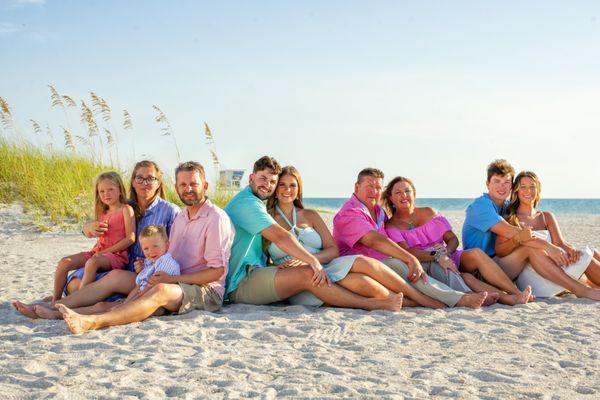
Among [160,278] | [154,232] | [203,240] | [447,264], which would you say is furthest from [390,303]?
[154,232]

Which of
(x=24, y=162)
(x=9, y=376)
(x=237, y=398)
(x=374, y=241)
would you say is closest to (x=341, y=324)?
(x=374, y=241)

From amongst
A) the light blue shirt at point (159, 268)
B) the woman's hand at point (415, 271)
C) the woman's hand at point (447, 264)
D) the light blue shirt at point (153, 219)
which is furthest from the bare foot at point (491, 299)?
the light blue shirt at point (153, 219)

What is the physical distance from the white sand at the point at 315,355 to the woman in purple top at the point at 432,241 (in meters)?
0.36

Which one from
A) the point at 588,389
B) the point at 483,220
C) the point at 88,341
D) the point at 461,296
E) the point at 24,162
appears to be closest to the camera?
the point at 588,389

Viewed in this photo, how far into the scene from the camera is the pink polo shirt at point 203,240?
4.59 metres

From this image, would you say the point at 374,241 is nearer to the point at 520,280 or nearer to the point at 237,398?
the point at 520,280

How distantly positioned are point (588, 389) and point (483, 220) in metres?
2.52

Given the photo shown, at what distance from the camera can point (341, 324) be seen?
4.38 m

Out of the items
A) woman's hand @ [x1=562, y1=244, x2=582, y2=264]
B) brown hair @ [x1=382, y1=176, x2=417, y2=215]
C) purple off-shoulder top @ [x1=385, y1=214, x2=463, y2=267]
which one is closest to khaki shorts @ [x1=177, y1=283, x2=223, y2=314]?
purple off-shoulder top @ [x1=385, y1=214, x2=463, y2=267]

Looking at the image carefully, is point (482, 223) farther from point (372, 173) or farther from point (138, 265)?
point (138, 265)

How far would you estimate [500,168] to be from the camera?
5.61m

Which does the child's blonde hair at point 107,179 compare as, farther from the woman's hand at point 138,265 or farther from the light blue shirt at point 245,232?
the light blue shirt at point 245,232

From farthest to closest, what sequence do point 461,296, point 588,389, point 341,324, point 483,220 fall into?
point 483,220 < point 461,296 < point 341,324 < point 588,389

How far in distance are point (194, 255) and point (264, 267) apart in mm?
569
